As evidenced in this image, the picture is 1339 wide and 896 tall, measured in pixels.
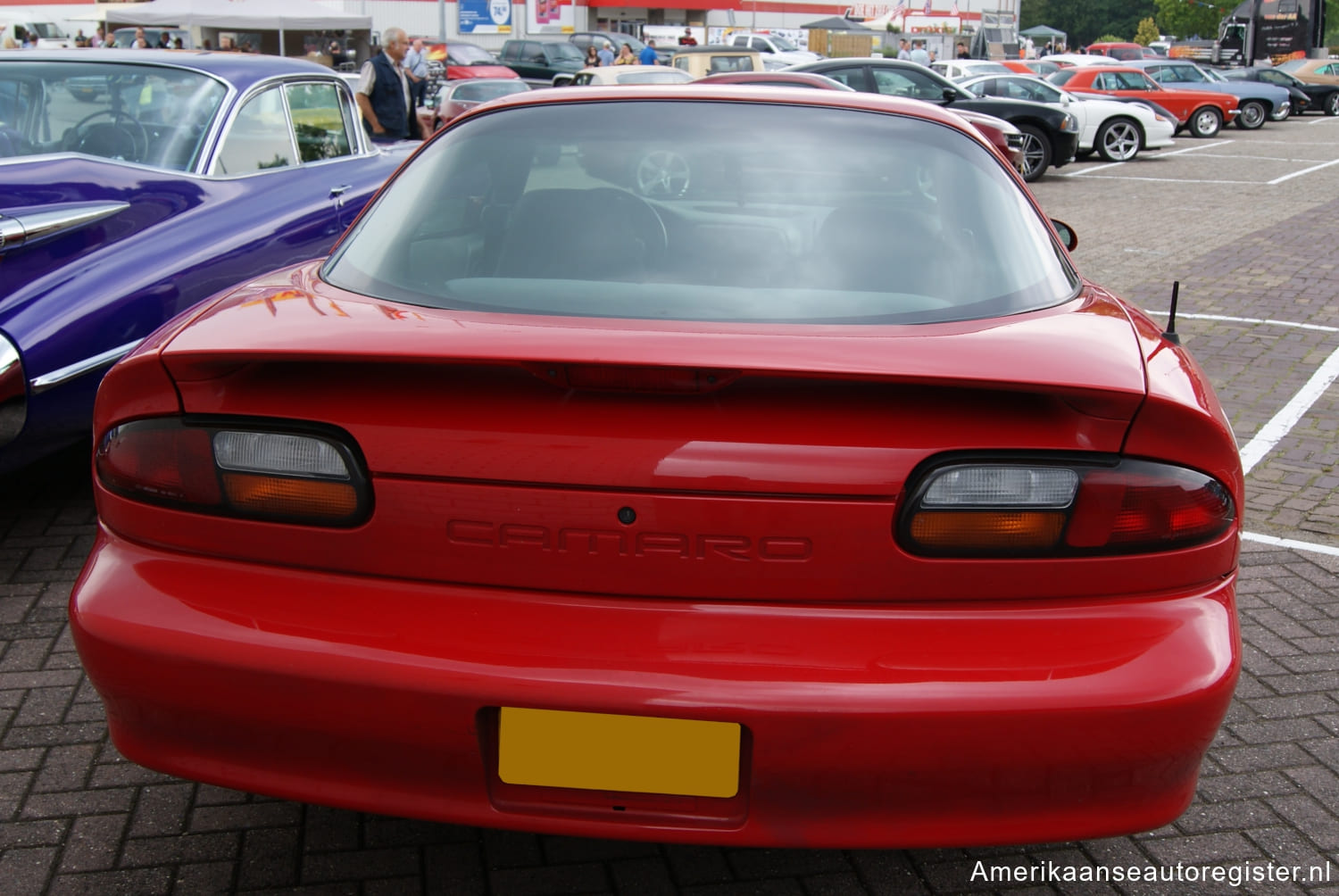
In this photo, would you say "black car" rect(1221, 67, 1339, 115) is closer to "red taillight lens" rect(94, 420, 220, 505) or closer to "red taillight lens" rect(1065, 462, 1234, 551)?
"red taillight lens" rect(1065, 462, 1234, 551)

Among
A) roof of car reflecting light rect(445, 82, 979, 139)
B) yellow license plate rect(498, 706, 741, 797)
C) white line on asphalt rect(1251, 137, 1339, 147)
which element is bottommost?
white line on asphalt rect(1251, 137, 1339, 147)

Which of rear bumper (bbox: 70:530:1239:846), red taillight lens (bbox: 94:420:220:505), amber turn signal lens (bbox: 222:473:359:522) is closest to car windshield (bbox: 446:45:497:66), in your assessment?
red taillight lens (bbox: 94:420:220:505)

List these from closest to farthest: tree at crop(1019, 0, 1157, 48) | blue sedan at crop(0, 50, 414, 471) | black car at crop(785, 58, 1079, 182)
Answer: blue sedan at crop(0, 50, 414, 471)
black car at crop(785, 58, 1079, 182)
tree at crop(1019, 0, 1157, 48)

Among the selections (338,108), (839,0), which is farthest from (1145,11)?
(338,108)

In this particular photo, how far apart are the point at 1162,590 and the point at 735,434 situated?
2.30ft

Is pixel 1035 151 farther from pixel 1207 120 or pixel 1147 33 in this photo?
pixel 1147 33

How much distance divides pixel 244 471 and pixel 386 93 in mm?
9102

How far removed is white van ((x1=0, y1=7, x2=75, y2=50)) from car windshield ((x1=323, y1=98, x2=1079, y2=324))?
27.7 meters

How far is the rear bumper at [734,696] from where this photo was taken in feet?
5.64

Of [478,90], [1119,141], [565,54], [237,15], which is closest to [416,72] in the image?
[478,90]

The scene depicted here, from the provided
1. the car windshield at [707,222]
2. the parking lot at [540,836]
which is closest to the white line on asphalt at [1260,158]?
the parking lot at [540,836]

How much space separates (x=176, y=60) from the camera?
16.7 feet

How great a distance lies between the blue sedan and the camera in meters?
3.59

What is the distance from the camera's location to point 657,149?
2.59 meters
